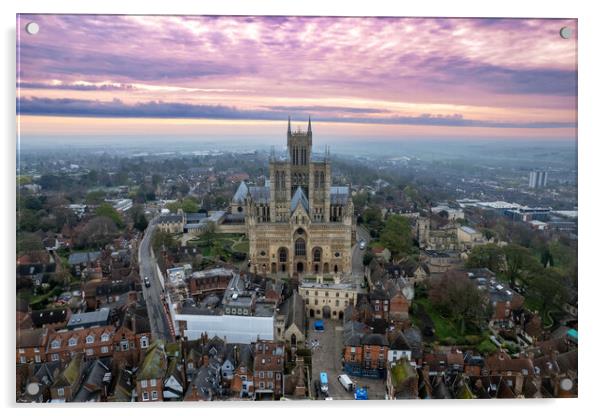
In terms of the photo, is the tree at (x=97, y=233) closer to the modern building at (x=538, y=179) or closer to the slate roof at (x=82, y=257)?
the slate roof at (x=82, y=257)

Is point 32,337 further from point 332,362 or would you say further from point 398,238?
point 398,238

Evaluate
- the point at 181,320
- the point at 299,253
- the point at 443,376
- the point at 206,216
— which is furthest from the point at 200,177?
the point at 443,376

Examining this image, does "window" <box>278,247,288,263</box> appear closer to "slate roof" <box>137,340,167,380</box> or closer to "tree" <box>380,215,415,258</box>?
"tree" <box>380,215,415,258</box>

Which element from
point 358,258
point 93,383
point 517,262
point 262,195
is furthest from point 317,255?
point 93,383

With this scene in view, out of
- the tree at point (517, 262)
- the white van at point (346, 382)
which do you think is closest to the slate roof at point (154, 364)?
the white van at point (346, 382)

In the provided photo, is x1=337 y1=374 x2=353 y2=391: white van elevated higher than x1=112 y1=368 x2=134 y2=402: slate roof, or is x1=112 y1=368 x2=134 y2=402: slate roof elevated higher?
x1=112 y1=368 x2=134 y2=402: slate roof

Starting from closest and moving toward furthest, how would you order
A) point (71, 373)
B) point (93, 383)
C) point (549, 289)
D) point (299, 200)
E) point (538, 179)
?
1. point (93, 383)
2. point (71, 373)
3. point (538, 179)
4. point (549, 289)
5. point (299, 200)

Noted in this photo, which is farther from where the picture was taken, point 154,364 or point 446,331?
point 446,331

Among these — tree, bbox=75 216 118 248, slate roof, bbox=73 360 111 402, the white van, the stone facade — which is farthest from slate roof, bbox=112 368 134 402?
tree, bbox=75 216 118 248
